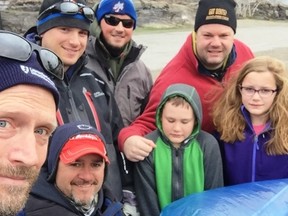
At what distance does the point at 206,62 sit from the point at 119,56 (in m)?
0.66

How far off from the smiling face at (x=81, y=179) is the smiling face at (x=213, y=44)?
4.10 ft

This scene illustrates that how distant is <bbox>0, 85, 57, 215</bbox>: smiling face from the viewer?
4.35 feet

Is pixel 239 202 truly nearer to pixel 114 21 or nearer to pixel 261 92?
pixel 261 92

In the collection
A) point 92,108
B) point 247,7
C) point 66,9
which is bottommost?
point 92,108

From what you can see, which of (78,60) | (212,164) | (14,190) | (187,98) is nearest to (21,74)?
(14,190)

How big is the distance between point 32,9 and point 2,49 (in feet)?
45.4

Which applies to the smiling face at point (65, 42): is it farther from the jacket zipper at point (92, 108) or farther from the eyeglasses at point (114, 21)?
the eyeglasses at point (114, 21)

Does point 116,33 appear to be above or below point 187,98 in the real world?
above

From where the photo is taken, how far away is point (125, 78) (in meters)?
3.50

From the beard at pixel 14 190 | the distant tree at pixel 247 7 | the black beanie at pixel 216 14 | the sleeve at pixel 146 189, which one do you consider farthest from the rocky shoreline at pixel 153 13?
the beard at pixel 14 190

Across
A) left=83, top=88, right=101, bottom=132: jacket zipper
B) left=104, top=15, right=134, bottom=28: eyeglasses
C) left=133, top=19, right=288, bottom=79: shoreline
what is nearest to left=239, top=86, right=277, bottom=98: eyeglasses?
left=83, top=88, right=101, bottom=132: jacket zipper

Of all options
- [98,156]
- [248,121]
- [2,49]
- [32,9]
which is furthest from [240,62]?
[32,9]

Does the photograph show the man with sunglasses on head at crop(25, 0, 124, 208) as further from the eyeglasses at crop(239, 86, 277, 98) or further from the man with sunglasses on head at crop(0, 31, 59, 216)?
the man with sunglasses on head at crop(0, 31, 59, 216)

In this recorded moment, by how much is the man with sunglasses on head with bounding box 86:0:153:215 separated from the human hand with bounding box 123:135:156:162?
48 cm
